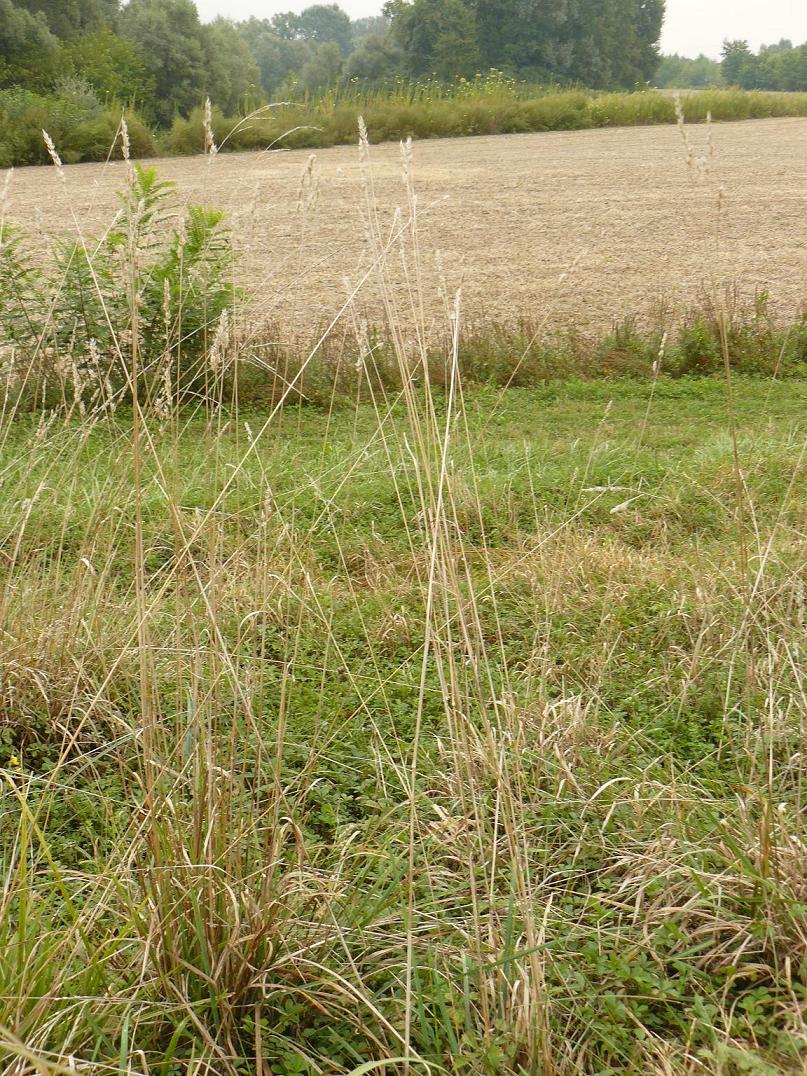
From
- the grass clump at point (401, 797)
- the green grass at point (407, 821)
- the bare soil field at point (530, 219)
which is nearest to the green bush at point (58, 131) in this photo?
the bare soil field at point (530, 219)

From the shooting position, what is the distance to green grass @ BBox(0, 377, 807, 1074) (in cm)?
167

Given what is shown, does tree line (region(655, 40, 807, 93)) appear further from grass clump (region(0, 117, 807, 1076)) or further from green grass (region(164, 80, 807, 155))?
grass clump (region(0, 117, 807, 1076))

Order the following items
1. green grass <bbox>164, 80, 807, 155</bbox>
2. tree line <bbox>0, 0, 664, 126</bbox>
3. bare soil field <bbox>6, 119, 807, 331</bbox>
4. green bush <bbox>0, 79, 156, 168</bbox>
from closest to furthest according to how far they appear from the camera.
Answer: bare soil field <bbox>6, 119, 807, 331</bbox> < green bush <bbox>0, 79, 156, 168</bbox> < green grass <bbox>164, 80, 807, 155</bbox> < tree line <bbox>0, 0, 664, 126</bbox>

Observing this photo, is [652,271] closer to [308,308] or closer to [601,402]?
[308,308]

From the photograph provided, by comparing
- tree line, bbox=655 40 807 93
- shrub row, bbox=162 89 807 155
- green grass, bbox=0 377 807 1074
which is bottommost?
green grass, bbox=0 377 807 1074

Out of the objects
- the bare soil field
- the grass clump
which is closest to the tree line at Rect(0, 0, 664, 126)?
the bare soil field

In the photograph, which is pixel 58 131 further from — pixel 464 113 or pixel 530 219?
pixel 464 113

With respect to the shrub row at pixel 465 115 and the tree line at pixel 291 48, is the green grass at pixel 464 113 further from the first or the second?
the tree line at pixel 291 48

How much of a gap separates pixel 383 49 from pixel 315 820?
52.2 m

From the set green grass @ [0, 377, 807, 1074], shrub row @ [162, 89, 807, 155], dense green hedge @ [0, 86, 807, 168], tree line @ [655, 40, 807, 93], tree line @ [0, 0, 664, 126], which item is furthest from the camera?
tree line @ [655, 40, 807, 93]

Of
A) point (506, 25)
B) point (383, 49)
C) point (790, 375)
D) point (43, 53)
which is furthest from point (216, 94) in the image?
point (790, 375)

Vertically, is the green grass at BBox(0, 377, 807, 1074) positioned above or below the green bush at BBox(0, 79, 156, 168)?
below

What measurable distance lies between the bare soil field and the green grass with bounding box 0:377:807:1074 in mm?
1126

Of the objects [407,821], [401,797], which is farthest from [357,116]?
[407,821]
